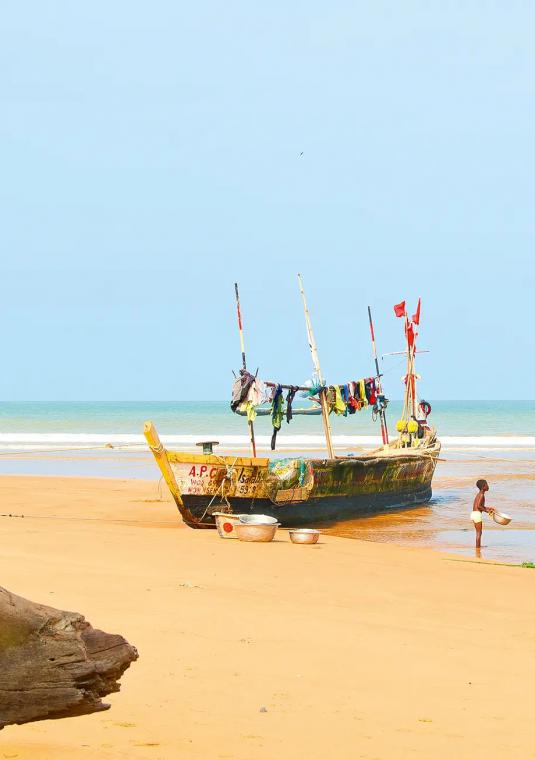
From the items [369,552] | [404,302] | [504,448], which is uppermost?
[404,302]

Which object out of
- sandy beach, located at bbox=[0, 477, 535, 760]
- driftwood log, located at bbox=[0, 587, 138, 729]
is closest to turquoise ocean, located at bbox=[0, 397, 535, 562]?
sandy beach, located at bbox=[0, 477, 535, 760]

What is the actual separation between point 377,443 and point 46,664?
58.2 metres

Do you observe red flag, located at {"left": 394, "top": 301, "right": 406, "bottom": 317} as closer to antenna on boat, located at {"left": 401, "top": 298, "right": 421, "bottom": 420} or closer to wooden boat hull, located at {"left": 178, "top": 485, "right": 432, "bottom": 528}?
antenna on boat, located at {"left": 401, "top": 298, "right": 421, "bottom": 420}

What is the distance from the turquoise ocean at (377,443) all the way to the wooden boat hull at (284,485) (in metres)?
0.49

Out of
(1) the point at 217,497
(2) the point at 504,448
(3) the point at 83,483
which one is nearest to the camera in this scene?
(1) the point at 217,497

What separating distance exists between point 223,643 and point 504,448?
157 ft

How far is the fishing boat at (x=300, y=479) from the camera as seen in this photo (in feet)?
55.0

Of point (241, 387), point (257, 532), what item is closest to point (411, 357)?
point (241, 387)

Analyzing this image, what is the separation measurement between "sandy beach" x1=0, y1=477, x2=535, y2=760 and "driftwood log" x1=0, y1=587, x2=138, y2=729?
1122 mm

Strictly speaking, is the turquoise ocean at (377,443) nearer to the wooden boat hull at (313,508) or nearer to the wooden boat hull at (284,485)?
the wooden boat hull at (313,508)

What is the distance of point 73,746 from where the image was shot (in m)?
5.12

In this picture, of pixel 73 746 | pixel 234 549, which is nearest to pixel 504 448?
pixel 234 549

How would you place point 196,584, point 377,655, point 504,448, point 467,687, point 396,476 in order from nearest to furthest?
1. point 467,687
2. point 377,655
3. point 196,584
4. point 396,476
5. point 504,448

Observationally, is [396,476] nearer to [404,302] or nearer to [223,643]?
[404,302]
